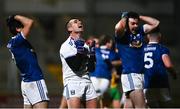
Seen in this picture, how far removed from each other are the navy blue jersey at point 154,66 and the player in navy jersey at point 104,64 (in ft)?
11.0

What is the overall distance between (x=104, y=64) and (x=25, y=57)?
5.42 m

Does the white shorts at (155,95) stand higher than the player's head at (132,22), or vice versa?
the player's head at (132,22)

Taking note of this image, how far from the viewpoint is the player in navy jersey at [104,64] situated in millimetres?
15453

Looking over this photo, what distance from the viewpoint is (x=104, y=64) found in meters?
15.5

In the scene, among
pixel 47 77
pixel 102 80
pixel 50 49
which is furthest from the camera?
pixel 50 49

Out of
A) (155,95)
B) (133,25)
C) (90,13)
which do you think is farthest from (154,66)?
(90,13)

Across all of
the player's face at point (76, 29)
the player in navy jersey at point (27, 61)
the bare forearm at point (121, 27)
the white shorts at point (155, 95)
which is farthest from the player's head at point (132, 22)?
the player in navy jersey at point (27, 61)

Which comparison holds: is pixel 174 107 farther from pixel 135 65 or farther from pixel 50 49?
pixel 50 49

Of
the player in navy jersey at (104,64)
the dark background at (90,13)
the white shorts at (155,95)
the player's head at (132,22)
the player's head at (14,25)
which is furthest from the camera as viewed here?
the dark background at (90,13)

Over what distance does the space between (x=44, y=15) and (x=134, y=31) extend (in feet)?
95.6

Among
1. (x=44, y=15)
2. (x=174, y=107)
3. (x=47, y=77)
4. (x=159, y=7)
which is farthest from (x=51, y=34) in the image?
(x=174, y=107)

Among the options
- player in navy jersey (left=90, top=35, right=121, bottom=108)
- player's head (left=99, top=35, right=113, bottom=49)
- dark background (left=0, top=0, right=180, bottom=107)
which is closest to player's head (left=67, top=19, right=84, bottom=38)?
player in navy jersey (left=90, top=35, right=121, bottom=108)

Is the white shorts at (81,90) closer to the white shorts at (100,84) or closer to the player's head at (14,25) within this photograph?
the player's head at (14,25)

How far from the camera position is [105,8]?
4044cm
